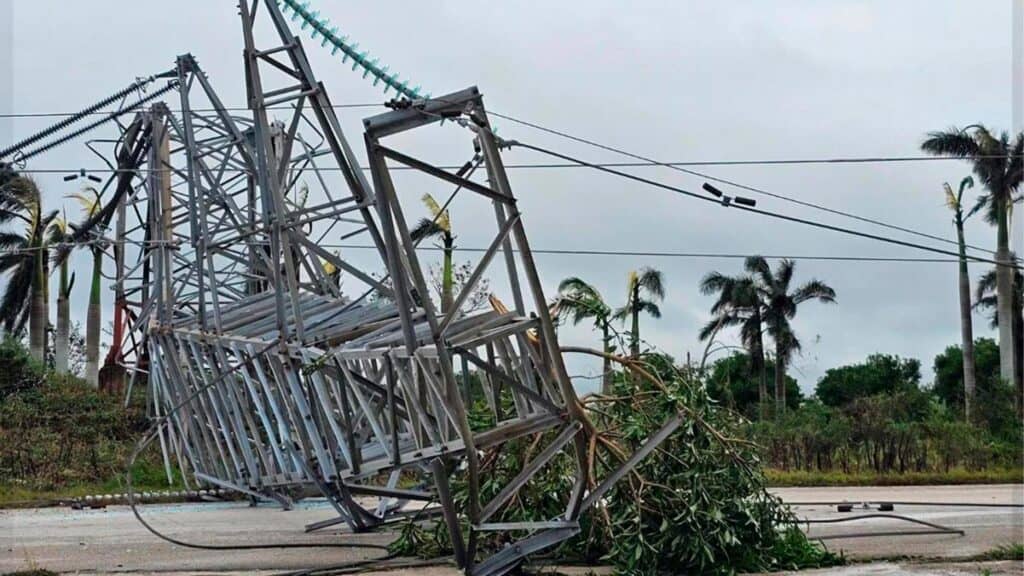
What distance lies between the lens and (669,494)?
1553 centimetres

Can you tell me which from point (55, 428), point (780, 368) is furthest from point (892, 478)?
point (55, 428)

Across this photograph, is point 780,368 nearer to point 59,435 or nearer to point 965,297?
point 965,297

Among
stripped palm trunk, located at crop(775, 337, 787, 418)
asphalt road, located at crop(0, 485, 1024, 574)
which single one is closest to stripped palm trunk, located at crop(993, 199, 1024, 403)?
stripped palm trunk, located at crop(775, 337, 787, 418)

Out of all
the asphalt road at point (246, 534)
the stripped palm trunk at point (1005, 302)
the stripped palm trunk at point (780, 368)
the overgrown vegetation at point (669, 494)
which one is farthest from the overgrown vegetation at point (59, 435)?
the stripped palm trunk at point (1005, 302)

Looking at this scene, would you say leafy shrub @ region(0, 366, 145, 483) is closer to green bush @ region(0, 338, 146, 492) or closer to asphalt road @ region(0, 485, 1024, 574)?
green bush @ region(0, 338, 146, 492)

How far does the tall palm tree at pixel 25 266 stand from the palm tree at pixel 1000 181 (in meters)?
33.8

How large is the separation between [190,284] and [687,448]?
12158 millimetres

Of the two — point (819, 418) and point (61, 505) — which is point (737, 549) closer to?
point (61, 505)

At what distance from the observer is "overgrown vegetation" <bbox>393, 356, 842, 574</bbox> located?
1519 centimetres

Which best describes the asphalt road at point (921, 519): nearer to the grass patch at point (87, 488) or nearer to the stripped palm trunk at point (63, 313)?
the grass patch at point (87, 488)

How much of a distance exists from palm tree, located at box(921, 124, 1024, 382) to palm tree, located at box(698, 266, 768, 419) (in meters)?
12.2

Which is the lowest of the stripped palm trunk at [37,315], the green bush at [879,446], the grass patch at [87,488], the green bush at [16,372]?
the grass patch at [87,488]

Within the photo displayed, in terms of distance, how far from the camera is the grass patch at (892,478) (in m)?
34.6

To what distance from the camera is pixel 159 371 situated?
23.0 m
